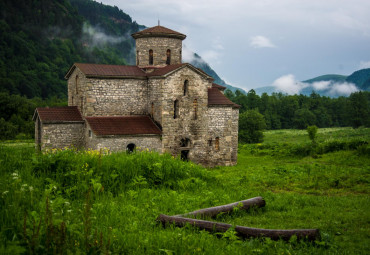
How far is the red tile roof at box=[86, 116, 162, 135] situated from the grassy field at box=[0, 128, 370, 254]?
9.98 m

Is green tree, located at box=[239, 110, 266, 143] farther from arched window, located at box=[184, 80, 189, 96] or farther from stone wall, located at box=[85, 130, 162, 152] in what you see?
stone wall, located at box=[85, 130, 162, 152]

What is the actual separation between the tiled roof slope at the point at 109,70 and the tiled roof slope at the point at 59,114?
2.88 m

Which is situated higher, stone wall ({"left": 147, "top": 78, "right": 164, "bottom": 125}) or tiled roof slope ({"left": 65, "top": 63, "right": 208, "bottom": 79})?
tiled roof slope ({"left": 65, "top": 63, "right": 208, "bottom": 79})

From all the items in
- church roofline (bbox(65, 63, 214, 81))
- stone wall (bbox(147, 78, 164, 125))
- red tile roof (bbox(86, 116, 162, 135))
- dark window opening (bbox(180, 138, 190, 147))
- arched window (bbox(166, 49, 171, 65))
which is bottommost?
dark window opening (bbox(180, 138, 190, 147))

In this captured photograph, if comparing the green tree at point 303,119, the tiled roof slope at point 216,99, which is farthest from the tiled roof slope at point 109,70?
the green tree at point 303,119

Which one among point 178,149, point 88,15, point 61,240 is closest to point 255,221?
point 61,240

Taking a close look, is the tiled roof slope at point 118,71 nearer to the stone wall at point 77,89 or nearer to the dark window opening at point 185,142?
the stone wall at point 77,89

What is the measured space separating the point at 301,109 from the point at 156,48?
75.3 m

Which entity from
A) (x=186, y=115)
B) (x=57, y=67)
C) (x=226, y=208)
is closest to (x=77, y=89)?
(x=186, y=115)

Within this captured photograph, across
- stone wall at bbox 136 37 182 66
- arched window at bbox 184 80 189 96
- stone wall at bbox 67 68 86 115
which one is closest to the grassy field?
arched window at bbox 184 80 189 96

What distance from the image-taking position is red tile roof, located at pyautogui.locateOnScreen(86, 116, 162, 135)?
2169 centimetres

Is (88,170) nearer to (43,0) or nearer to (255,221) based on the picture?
(255,221)

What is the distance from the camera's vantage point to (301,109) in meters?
94.1

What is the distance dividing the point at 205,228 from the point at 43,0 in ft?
393
